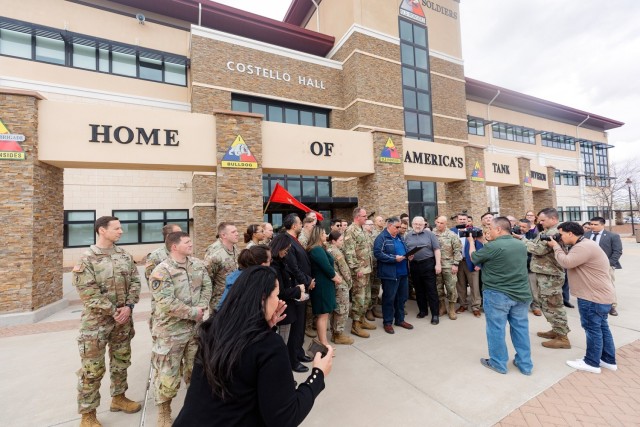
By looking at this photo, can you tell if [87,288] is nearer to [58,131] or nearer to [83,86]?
[58,131]

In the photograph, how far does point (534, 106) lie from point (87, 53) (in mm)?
35890

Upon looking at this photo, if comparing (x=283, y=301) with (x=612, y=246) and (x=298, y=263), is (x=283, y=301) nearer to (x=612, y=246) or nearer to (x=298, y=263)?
(x=298, y=263)

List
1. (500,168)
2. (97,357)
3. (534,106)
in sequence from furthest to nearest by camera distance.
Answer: (534,106) < (500,168) < (97,357)

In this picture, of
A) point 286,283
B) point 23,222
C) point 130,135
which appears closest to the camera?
point 286,283

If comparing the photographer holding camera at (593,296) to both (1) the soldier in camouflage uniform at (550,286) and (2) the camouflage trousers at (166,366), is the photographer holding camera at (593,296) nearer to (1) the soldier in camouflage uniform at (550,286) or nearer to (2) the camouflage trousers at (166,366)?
(1) the soldier in camouflage uniform at (550,286)

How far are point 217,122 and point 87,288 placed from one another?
6096 millimetres

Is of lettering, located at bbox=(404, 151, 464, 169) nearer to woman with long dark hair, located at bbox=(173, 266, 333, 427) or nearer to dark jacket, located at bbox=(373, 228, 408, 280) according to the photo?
dark jacket, located at bbox=(373, 228, 408, 280)

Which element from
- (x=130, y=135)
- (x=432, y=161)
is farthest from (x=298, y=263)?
(x=432, y=161)

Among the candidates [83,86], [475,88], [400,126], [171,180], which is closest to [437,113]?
[400,126]

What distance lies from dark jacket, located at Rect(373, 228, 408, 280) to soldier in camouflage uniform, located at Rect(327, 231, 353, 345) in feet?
2.14

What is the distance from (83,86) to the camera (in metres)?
13.2

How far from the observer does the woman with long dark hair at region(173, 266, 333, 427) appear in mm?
1213

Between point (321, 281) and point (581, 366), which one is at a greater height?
point (321, 281)

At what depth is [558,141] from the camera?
30.3m
